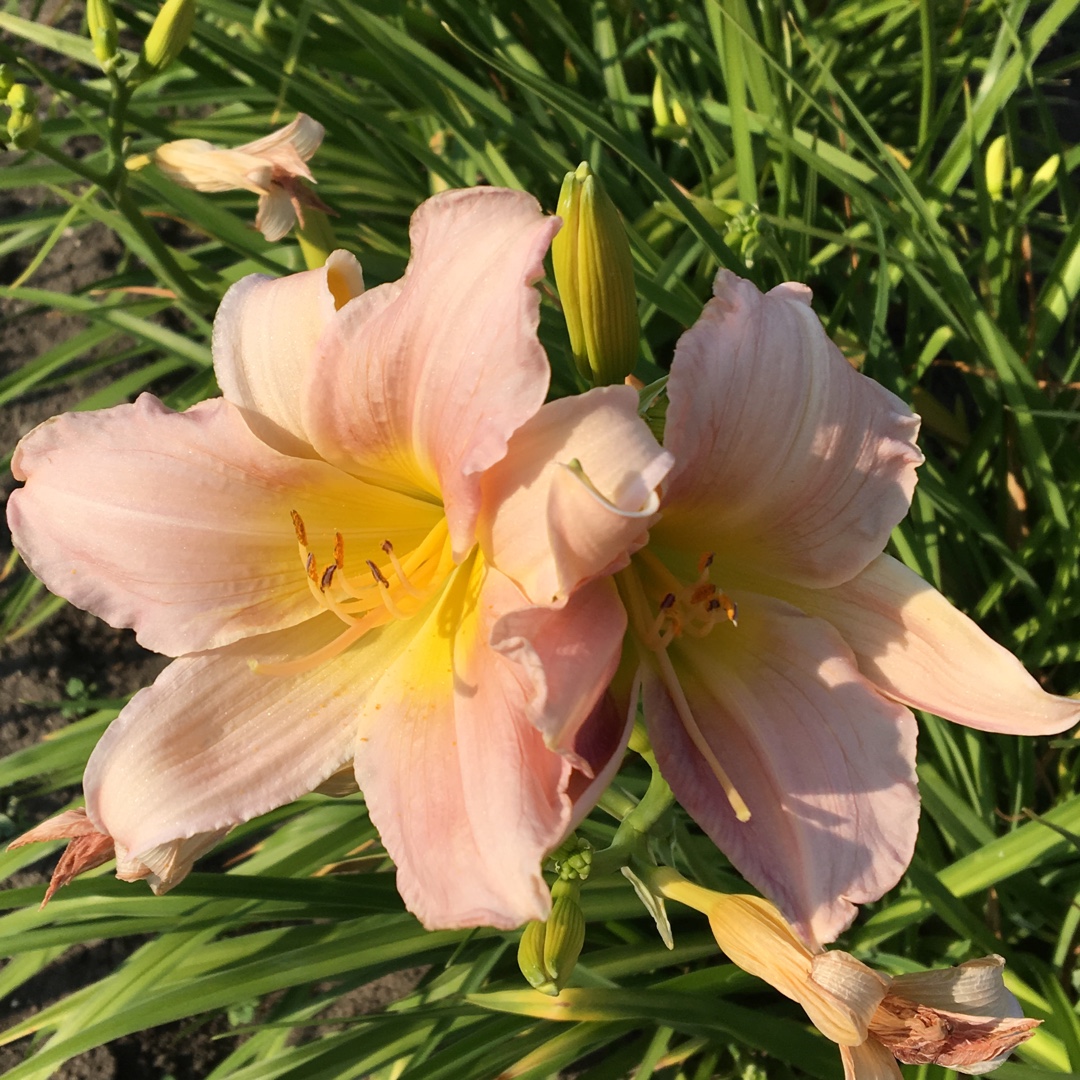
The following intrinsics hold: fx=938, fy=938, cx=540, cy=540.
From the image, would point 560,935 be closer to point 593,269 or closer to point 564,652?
point 564,652

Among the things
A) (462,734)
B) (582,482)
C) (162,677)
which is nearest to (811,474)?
(582,482)

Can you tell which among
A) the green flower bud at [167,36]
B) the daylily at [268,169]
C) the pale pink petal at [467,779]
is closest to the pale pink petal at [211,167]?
the daylily at [268,169]

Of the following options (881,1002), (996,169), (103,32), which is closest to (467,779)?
(881,1002)

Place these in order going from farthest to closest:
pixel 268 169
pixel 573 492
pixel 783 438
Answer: pixel 268 169, pixel 783 438, pixel 573 492

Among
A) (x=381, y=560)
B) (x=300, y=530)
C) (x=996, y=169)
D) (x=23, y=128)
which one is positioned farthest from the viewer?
(x=996, y=169)

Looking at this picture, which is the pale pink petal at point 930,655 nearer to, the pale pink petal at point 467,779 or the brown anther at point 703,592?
the brown anther at point 703,592

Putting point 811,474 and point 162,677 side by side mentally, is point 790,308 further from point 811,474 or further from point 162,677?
point 162,677
